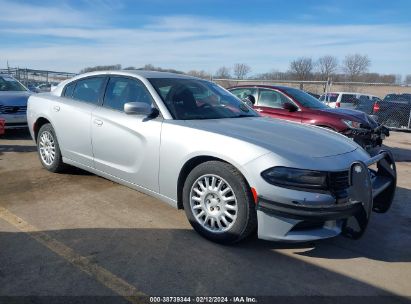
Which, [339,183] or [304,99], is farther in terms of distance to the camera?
[304,99]

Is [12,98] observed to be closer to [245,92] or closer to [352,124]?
[245,92]

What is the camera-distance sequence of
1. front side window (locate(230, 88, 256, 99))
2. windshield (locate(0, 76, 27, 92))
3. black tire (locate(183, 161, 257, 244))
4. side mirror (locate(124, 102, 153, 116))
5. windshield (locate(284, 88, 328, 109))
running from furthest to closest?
1. windshield (locate(0, 76, 27, 92))
2. front side window (locate(230, 88, 256, 99))
3. windshield (locate(284, 88, 328, 109))
4. side mirror (locate(124, 102, 153, 116))
5. black tire (locate(183, 161, 257, 244))

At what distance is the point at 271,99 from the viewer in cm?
870

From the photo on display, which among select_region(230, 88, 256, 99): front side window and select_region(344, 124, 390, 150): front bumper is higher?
select_region(230, 88, 256, 99): front side window

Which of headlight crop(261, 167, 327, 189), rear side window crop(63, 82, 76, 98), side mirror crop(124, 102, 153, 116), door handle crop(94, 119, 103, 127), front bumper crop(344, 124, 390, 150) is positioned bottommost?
front bumper crop(344, 124, 390, 150)

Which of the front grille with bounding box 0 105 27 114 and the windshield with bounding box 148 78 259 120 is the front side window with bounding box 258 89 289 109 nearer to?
the windshield with bounding box 148 78 259 120

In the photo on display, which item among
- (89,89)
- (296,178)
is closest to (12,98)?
(89,89)

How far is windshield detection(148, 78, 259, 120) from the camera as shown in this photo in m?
4.31

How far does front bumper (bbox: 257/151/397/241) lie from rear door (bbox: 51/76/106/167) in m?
2.60

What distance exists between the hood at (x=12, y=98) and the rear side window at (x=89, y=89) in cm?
425

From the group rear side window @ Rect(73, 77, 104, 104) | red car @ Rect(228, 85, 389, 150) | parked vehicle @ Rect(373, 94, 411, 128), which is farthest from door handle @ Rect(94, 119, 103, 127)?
parked vehicle @ Rect(373, 94, 411, 128)

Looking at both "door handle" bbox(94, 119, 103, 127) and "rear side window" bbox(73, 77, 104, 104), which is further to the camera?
"rear side window" bbox(73, 77, 104, 104)

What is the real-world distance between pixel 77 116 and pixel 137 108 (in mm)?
1385

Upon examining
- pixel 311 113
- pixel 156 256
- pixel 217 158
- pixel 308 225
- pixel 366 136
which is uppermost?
pixel 311 113
